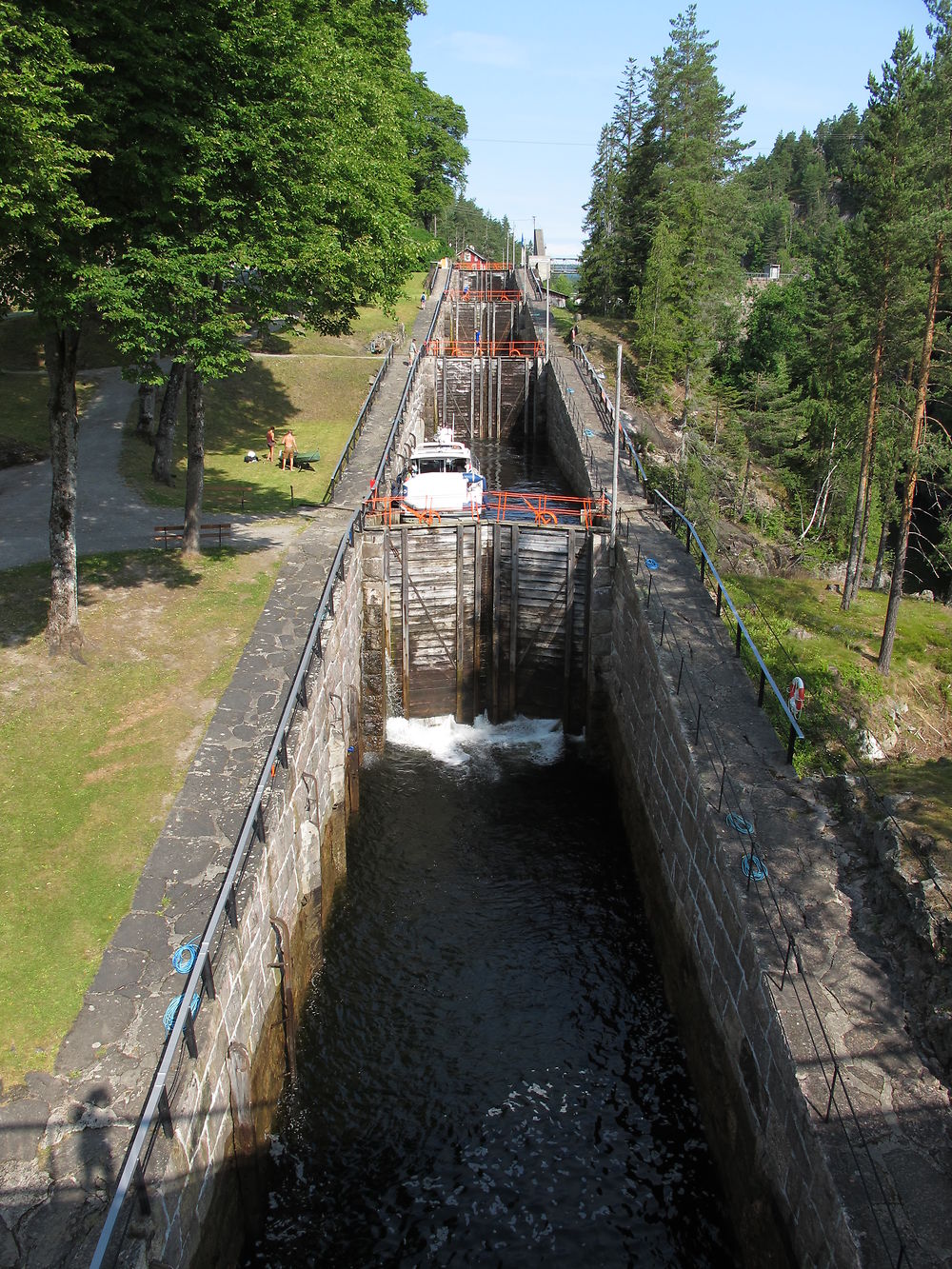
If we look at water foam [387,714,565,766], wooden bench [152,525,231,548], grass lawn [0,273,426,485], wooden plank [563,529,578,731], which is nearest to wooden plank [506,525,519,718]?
water foam [387,714,565,766]

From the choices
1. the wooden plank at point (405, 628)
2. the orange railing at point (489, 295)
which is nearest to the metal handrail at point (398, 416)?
the wooden plank at point (405, 628)

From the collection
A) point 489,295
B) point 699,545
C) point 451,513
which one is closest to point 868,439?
point 699,545

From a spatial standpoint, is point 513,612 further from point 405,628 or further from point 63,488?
point 63,488

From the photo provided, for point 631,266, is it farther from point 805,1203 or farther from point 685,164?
point 805,1203

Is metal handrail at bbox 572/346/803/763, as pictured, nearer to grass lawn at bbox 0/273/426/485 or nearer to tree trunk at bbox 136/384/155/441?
grass lawn at bbox 0/273/426/485

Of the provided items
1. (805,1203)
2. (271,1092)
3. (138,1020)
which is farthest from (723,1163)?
(138,1020)

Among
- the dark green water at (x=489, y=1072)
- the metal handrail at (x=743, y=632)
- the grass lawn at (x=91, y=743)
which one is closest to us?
the grass lawn at (x=91, y=743)

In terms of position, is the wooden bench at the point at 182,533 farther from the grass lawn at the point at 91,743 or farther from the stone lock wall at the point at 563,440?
the stone lock wall at the point at 563,440
